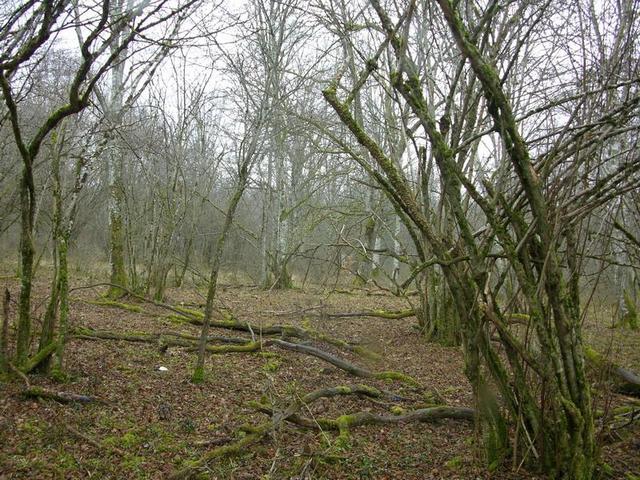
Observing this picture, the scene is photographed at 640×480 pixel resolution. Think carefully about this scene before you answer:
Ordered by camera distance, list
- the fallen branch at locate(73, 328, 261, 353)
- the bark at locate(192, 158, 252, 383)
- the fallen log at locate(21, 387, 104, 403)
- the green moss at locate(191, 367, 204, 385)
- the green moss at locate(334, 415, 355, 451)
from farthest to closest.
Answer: the fallen branch at locate(73, 328, 261, 353), the green moss at locate(191, 367, 204, 385), the bark at locate(192, 158, 252, 383), the fallen log at locate(21, 387, 104, 403), the green moss at locate(334, 415, 355, 451)

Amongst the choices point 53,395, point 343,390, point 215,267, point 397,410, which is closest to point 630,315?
point 397,410

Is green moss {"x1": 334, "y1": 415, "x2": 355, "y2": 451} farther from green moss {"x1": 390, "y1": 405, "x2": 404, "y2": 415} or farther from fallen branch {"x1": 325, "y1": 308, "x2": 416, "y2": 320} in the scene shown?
fallen branch {"x1": 325, "y1": 308, "x2": 416, "y2": 320}

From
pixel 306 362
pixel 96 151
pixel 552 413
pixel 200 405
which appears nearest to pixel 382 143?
pixel 306 362

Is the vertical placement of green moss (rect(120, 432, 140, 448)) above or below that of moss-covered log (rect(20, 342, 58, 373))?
below

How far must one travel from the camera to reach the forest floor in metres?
3.33

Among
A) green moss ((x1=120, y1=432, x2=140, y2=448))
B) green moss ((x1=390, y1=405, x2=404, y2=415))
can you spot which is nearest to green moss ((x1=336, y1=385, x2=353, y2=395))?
green moss ((x1=390, y1=405, x2=404, y2=415))

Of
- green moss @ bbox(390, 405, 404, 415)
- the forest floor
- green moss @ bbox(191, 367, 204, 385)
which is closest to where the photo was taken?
the forest floor

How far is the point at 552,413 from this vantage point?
3.01m

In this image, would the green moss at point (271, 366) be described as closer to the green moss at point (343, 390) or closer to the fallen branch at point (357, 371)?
the fallen branch at point (357, 371)

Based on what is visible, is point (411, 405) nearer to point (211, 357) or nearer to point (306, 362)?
point (306, 362)

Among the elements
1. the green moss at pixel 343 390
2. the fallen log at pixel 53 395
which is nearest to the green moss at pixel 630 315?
the green moss at pixel 343 390

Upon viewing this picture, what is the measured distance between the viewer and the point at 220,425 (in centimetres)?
410

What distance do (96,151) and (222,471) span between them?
3.32 meters

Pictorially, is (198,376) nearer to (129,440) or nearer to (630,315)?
(129,440)
